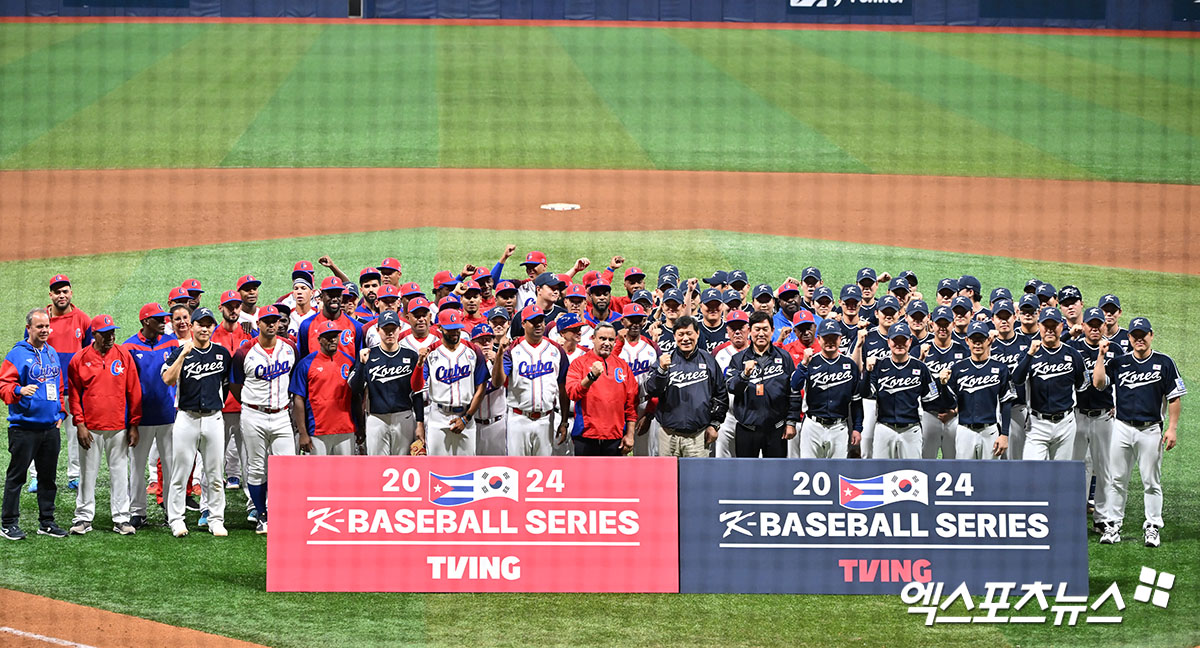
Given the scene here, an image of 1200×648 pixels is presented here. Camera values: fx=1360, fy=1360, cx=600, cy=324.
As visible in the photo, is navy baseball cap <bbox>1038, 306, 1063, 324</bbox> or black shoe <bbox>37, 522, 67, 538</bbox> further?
navy baseball cap <bbox>1038, 306, 1063, 324</bbox>

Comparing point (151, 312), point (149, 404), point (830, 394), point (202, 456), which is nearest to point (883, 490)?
point (830, 394)

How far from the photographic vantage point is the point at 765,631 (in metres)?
7.23

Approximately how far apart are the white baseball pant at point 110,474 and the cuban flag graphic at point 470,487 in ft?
7.45

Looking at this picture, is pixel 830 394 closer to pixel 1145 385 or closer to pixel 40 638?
pixel 1145 385

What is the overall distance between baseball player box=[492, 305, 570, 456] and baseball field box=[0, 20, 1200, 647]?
50.5 inches

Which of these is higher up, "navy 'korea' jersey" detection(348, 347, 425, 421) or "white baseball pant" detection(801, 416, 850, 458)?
"navy 'korea' jersey" detection(348, 347, 425, 421)

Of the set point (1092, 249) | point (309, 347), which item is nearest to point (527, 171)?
point (1092, 249)

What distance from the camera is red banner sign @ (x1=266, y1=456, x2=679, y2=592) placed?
776cm

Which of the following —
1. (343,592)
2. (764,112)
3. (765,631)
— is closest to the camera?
(765,631)

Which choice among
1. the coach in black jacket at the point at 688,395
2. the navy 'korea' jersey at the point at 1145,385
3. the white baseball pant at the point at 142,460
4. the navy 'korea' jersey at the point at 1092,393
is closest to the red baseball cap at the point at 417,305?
the coach in black jacket at the point at 688,395

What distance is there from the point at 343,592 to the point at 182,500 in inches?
62.5

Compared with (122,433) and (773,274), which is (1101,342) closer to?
(122,433)

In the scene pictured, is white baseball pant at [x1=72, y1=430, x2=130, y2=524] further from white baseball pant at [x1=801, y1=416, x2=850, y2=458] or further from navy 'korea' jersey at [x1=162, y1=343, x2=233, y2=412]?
white baseball pant at [x1=801, y1=416, x2=850, y2=458]

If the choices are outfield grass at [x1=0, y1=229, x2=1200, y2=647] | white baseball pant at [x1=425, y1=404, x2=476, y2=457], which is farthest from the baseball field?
white baseball pant at [x1=425, y1=404, x2=476, y2=457]
